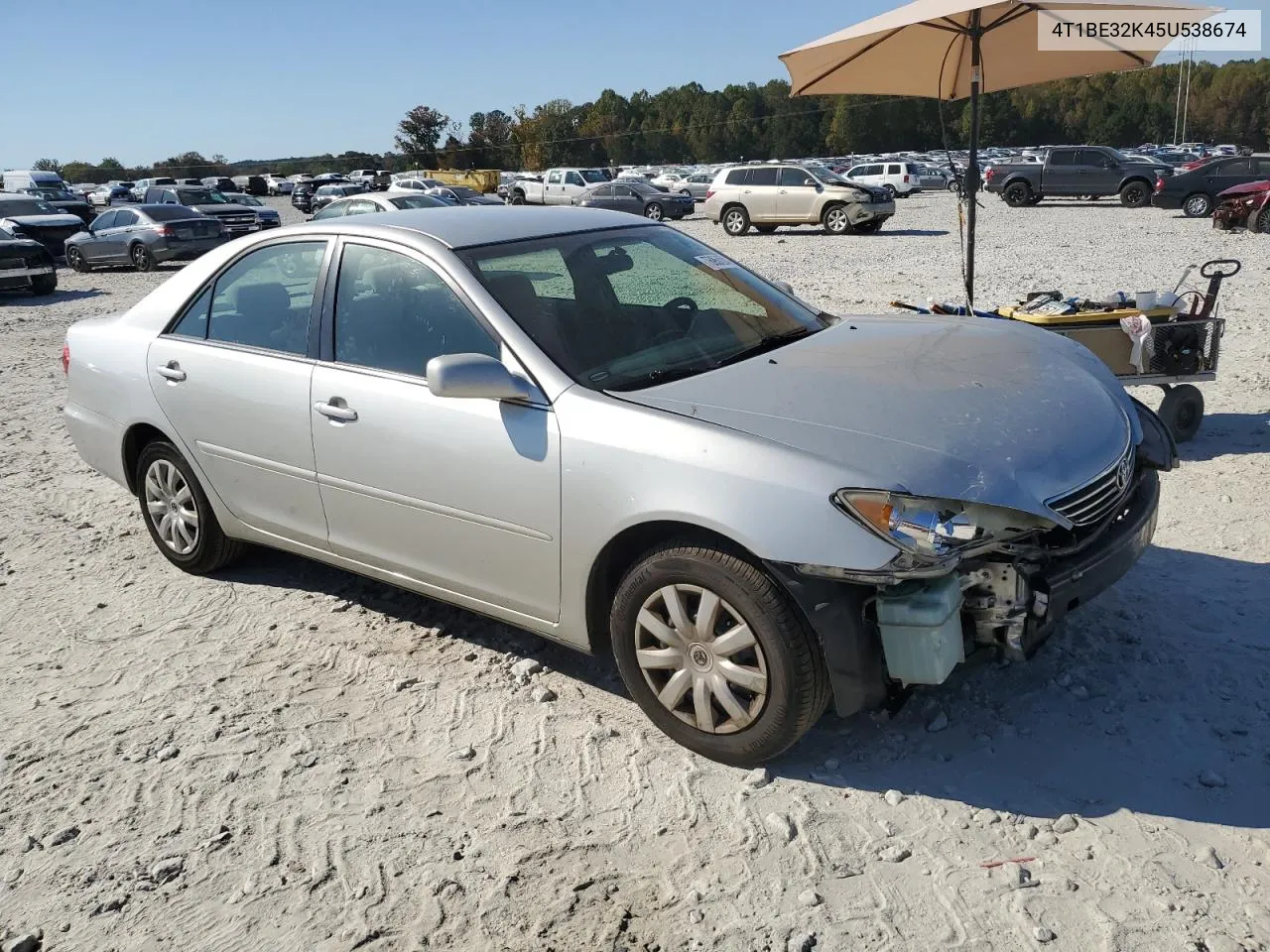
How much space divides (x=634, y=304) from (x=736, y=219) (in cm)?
2284


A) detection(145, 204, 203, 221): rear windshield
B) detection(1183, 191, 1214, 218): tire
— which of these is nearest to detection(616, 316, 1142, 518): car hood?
detection(145, 204, 203, 221): rear windshield

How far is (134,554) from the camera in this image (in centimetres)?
558

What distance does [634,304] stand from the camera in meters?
4.04

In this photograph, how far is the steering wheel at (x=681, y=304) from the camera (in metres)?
4.14

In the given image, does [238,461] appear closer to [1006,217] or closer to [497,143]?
[1006,217]

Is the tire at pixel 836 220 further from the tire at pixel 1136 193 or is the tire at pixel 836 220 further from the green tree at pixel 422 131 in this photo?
the green tree at pixel 422 131

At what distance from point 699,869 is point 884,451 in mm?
1279

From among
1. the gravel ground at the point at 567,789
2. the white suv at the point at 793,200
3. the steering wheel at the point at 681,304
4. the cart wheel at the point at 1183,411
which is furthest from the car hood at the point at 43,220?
the cart wheel at the point at 1183,411

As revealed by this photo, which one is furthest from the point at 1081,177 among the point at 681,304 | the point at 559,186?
the point at 681,304

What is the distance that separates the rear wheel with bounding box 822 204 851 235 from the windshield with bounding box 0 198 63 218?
1871 cm

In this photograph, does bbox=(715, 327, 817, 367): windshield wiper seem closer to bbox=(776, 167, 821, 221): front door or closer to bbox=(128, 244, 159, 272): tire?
bbox=(128, 244, 159, 272): tire

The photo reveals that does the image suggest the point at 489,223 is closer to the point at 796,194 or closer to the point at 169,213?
the point at 169,213

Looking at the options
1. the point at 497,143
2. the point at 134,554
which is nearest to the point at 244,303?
the point at 134,554

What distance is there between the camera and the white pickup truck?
38.8m
